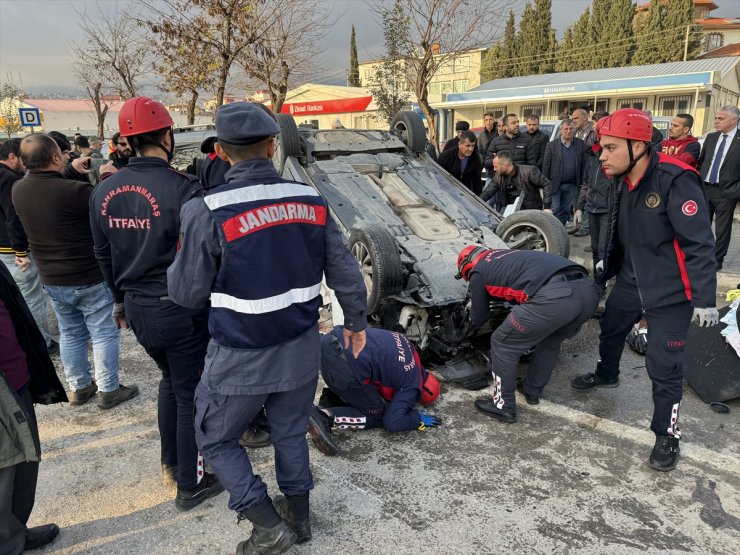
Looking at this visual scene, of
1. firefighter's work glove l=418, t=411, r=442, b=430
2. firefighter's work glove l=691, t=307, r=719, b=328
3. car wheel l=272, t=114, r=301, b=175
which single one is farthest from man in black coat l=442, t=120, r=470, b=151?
firefighter's work glove l=691, t=307, r=719, b=328

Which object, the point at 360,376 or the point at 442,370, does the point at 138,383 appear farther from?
the point at 442,370

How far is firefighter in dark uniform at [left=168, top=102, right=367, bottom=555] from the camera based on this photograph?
1977mm

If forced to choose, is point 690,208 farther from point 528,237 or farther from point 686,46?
point 686,46

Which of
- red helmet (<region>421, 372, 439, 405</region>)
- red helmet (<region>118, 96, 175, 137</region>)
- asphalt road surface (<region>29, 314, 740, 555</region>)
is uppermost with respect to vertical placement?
red helmet (<region>118, 96, 175, 137</region>)

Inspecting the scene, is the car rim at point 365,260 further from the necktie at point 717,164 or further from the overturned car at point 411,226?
the necktie at point 717,164

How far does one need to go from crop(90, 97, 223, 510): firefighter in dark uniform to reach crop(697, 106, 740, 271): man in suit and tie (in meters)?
5.79

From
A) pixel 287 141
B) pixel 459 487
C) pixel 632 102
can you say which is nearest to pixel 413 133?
pixel 287 141

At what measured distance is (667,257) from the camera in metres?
2.94

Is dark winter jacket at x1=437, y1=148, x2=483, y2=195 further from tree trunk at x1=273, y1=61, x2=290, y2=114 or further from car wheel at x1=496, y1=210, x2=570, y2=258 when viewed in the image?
tree trunk at x1=273, y1=61, x2=290, y2=114

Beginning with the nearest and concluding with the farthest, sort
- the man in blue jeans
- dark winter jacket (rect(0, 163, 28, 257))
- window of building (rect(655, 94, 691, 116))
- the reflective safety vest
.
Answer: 1. the reflective safety vest
2. the man in blue jeans
3. dark winter jacket (rect(0, 163, 28, 257))
4. window of building (rect(655, 94, 691, 116))

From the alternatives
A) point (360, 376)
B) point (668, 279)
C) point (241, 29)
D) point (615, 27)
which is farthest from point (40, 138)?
point (615, 27)

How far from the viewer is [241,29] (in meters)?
11.4

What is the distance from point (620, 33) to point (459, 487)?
145 feet

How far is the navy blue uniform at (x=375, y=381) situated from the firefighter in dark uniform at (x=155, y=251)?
35.6 inches
